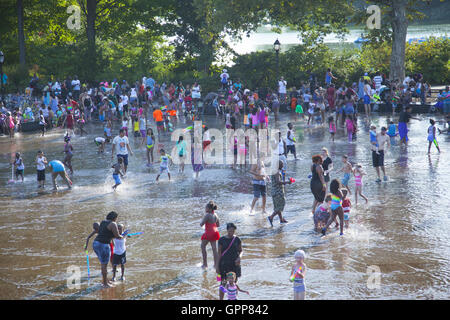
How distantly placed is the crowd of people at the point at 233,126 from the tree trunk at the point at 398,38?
5.34 ft

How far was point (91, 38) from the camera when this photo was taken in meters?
43.0

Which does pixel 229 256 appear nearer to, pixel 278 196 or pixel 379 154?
pixel 278 196

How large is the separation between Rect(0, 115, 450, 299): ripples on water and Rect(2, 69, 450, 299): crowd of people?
50 centimetres

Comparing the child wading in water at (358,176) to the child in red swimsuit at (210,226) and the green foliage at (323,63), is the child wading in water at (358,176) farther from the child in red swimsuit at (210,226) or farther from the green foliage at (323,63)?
the green foliage at (323,63)

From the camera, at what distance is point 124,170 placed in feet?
64.0

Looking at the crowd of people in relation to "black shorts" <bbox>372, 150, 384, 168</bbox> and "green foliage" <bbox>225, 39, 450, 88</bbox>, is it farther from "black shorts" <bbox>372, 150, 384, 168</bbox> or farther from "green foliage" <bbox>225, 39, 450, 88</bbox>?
"green foliage" <bbox>225, 39, 450, 88</bbox>

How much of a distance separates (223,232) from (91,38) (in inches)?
1303

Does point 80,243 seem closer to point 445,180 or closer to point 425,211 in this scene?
point 425,211

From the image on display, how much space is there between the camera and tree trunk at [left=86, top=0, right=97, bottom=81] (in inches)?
1575

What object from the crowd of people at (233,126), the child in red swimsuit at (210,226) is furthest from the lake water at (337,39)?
the child in red swimsuit at (210,226)

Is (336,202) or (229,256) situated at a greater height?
(336,202)

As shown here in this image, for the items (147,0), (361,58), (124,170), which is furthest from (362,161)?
(147,0)

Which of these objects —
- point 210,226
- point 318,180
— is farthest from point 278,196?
point 210,226

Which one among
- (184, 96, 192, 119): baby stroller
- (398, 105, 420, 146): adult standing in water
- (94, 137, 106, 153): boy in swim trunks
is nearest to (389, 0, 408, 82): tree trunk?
(184, 96, 192, 119): baby stroller
